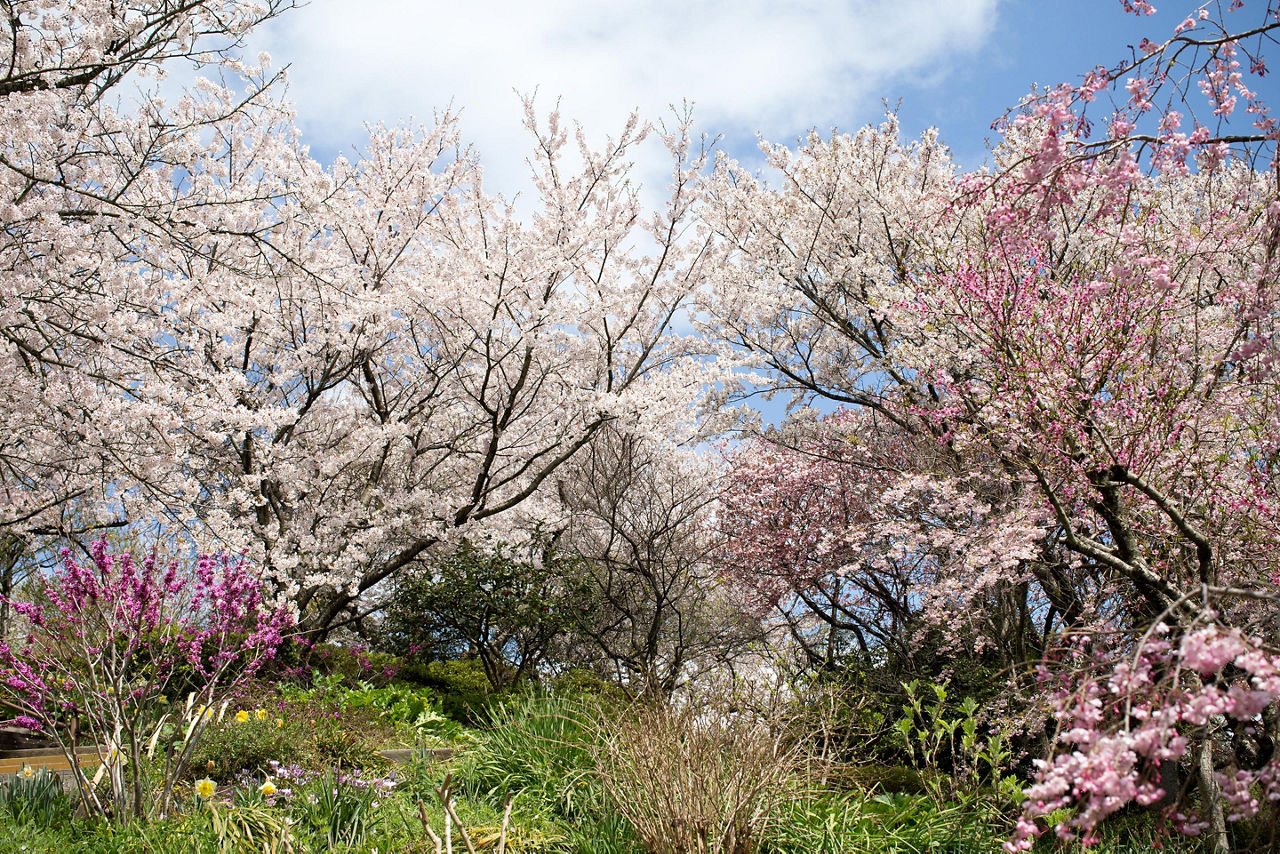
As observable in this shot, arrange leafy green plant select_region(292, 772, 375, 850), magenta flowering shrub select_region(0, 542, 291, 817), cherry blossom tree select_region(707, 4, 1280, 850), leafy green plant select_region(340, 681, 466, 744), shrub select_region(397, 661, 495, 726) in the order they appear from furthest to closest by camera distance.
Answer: shrub select_region(397, 661, 495, 726) < leafy green plant select_region(340, 681, 466, 744) < magenta flowering shrub select_region(0, 542, 291, 817) < leafy green plant select_region(292, 772, 375, 850) < cherry blossom tree select_region(707, 4, 1280, 850)

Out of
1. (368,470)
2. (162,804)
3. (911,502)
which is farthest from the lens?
(368,470)

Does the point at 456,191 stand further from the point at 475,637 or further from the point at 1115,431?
the point at 1115,431

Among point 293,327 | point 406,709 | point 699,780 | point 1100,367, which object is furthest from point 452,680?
point 1100,367

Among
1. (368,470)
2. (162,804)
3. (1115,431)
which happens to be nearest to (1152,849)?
(1115,431)

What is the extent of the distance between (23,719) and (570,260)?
679cm

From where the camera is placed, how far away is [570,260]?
9.73 metres

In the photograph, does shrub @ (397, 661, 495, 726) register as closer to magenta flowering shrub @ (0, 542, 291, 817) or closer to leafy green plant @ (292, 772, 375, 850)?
magenta flowering shrub @ (0, 542, 291, 817)

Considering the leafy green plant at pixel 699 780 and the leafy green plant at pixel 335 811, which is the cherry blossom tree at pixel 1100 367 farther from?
the leafy green plant at pixel 335 811

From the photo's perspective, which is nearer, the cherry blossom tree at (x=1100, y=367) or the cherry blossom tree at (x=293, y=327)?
the cherry blossom tree at (x=1100, y=367)

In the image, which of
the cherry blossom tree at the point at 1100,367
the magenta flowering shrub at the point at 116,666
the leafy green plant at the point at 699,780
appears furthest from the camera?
the magenta flowering shrub at the point at 116,666

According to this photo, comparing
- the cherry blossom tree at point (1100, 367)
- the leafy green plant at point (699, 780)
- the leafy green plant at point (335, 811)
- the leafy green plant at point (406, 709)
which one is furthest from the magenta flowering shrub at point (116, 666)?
the cherry blossom tree at point (1100, 367)

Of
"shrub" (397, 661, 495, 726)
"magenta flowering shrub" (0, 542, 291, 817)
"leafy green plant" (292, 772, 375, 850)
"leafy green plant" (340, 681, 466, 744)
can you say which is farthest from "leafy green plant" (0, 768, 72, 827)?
"shrub" (397, 661, 495, 726)

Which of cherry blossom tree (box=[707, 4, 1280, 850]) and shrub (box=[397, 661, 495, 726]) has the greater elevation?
cherry blossom tree (box=[707, 4, 1280, 850])

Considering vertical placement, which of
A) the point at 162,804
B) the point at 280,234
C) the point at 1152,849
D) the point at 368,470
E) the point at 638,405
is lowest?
the point at 162,804
